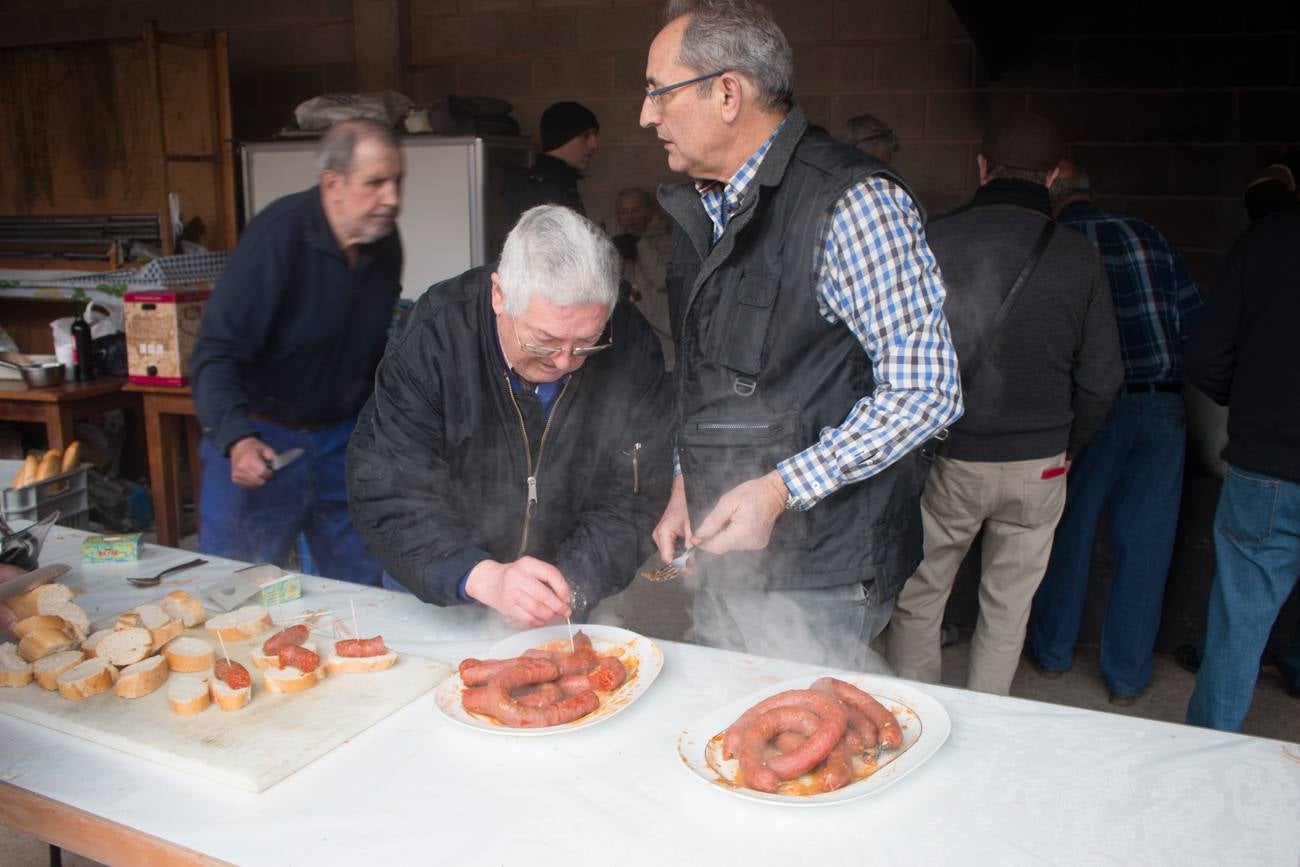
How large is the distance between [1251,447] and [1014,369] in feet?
2.35

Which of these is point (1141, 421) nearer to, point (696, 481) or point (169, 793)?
point (696, 481)

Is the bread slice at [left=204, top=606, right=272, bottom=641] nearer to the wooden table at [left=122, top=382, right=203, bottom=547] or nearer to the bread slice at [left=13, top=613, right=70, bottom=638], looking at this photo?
the bread slice at [left=13, top=613, right=70, bottom=638]

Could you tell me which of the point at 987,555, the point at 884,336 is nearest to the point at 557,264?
the point at 884,336

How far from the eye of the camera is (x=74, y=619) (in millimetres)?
2133

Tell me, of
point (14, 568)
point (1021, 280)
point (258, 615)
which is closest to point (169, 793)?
point (258, 615)

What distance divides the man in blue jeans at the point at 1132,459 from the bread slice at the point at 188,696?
325cm

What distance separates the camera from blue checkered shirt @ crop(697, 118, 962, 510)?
2.01 m

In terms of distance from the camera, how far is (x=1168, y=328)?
373 cm

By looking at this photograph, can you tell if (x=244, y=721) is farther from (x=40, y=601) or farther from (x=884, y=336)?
(x=884, y=336)

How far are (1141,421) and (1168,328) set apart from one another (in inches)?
14.1

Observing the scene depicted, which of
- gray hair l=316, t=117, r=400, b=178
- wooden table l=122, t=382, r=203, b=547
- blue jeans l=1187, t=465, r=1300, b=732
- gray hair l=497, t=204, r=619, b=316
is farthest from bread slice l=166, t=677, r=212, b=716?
wooden table l=122, t=382, r=203, b=547

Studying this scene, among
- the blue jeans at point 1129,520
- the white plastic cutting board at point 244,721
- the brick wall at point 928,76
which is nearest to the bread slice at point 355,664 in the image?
the white plastic cutting board at point 244,721

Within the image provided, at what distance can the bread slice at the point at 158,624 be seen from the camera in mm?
2053

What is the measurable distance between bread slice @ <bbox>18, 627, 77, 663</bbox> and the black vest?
135 cm
